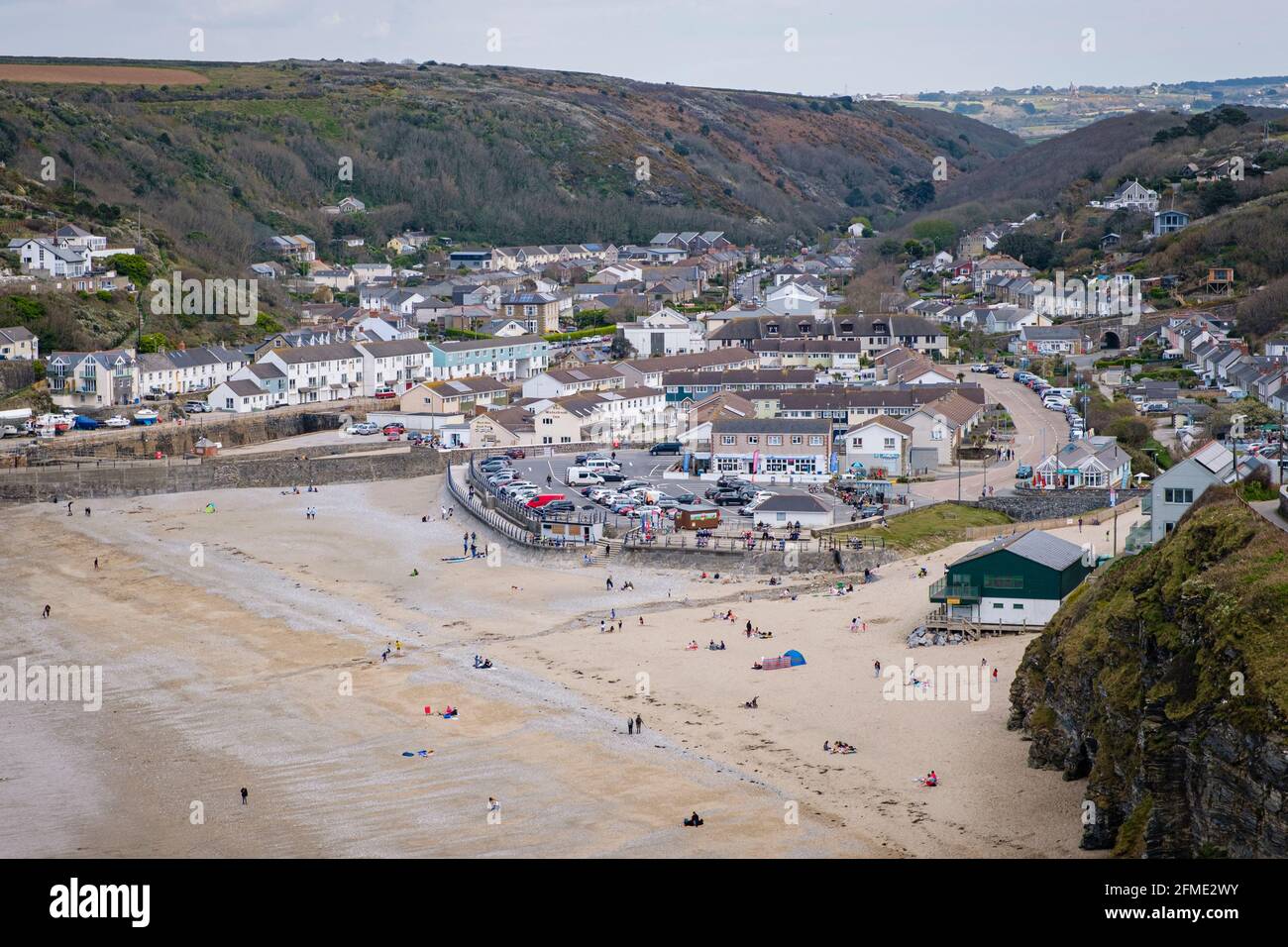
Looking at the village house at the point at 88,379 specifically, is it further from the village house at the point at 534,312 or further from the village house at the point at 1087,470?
the village house at the point at 1087,470

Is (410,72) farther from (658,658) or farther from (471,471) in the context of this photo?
(658,658)

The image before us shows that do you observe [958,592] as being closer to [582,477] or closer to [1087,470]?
[1087,470]

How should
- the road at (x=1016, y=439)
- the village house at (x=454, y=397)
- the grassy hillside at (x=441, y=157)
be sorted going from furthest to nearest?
the grassy hillside at (x=441, y=157) < the village house at (x=454, y=397) < the road at (x=1016, y=439)

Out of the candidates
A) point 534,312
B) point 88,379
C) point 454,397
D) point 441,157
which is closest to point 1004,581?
point 454,397

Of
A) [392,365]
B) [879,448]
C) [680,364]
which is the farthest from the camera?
[392,365]

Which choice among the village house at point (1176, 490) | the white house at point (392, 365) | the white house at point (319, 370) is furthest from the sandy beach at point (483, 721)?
the white house at point (392, 365)
